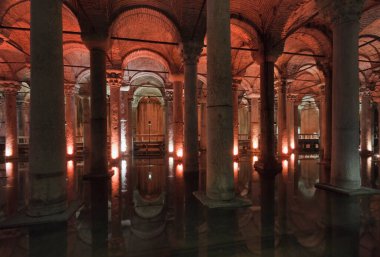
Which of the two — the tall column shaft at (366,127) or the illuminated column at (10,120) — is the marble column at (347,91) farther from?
the illuminated column at (10,120)

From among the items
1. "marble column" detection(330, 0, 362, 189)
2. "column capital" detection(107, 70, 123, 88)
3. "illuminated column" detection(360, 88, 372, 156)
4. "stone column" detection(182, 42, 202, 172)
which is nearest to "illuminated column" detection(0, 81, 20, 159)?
"column capital" detection(107, 70, 123, 88)

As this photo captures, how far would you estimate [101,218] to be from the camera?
480 centimetres

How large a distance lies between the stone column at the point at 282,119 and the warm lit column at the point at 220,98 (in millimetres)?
9999

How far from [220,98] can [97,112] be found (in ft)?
19.0

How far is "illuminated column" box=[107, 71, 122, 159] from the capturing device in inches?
496

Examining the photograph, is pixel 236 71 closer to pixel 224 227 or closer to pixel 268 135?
pixel 268 135

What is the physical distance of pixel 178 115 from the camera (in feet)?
44.4

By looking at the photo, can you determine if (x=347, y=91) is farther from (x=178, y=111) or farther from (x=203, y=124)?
(x=203, y=124)

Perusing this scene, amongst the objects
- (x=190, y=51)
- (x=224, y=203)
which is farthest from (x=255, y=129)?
(x=224, y=203)

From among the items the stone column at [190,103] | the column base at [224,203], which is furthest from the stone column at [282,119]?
the column base at [224,203]

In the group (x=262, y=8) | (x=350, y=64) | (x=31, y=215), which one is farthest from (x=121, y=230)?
(x=262, y=8)

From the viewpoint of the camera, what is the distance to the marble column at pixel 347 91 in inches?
250

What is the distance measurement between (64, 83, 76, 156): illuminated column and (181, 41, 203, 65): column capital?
1094 centimetres

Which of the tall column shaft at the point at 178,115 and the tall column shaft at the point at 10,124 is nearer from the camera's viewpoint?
the tall column shaft at the point at 178,115
